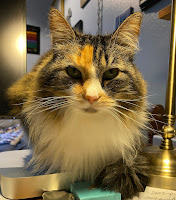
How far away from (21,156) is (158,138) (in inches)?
25.5

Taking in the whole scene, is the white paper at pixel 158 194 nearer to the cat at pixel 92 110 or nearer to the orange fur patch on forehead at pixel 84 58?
the cat at pixel 92 110

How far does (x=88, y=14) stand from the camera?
5.57ft

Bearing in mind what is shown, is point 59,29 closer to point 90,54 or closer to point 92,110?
point 90,54

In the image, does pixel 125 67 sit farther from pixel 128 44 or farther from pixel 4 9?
pixel 4 9

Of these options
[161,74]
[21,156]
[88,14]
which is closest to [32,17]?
[88,14]

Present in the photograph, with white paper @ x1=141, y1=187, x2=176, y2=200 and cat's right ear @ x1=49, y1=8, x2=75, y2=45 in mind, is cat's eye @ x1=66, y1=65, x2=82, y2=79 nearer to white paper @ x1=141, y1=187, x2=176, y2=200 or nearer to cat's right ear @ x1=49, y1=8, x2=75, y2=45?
cat's right ear @ x1=49, y1=8, x2=75, y2=45

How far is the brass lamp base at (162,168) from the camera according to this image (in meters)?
0.55

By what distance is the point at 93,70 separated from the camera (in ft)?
1.62

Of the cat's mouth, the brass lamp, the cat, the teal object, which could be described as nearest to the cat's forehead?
the cat

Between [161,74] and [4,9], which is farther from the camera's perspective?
[4,9]

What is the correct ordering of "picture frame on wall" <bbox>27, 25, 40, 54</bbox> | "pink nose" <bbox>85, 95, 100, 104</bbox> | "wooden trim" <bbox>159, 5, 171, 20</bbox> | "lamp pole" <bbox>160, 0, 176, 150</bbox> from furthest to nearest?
"picture frame on wall" <bbox>27, 25, 40, 54</bbox>, "wooden trim" <bbox>159, 5, 171, 20</bbox>, "lamp pole" <bbox>160, 0, 176, 150</bbox>, "pink nose" <bbox>85, 95, 100, 104</bbox>

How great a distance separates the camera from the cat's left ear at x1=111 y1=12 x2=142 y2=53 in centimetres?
55

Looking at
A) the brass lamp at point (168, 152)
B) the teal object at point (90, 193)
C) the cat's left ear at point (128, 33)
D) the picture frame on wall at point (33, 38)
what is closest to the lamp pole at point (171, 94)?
the brass lamp at point (168, 152)

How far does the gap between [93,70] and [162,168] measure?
0.34 meters
